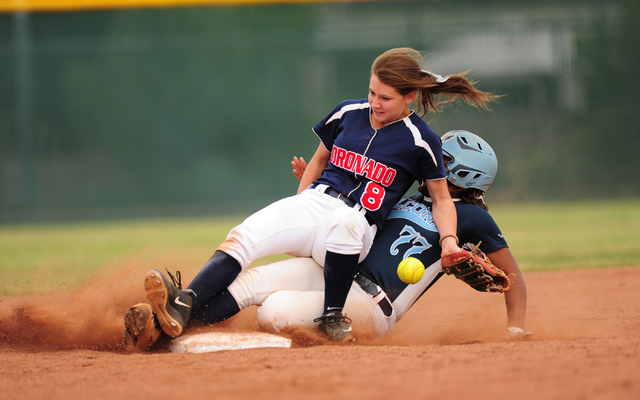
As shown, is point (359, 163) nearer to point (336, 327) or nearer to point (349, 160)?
point (349, 160)

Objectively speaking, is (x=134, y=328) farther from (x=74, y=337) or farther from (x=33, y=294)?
(x=33, y=294)

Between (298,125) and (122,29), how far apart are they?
4.31 meters

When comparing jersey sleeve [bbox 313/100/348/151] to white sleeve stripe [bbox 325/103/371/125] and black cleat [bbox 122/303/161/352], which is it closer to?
white sleeve stripe [bbox 325/103/371/125]

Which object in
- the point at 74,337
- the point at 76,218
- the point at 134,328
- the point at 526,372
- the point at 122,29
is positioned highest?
the point at 122,29

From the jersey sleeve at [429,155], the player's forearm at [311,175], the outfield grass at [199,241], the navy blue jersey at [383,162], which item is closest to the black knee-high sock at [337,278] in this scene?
the navy blue jersey at [383,162]

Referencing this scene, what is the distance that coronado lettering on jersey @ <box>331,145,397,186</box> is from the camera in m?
2.68

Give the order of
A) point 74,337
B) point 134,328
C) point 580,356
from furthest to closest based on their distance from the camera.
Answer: point 74,337 < point 134,328 < point 580,356

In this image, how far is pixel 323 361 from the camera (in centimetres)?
202

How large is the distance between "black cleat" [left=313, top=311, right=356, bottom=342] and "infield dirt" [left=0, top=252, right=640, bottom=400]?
57 mm

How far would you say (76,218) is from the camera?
454 inches

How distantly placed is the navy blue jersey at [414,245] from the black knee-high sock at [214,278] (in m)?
0.62

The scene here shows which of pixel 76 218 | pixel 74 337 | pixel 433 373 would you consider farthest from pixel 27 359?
pixel 76 218

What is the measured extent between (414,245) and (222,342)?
97cm

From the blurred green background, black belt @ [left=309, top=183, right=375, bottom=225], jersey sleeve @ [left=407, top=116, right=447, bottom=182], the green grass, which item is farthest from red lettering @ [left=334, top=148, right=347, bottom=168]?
the blurred green background
